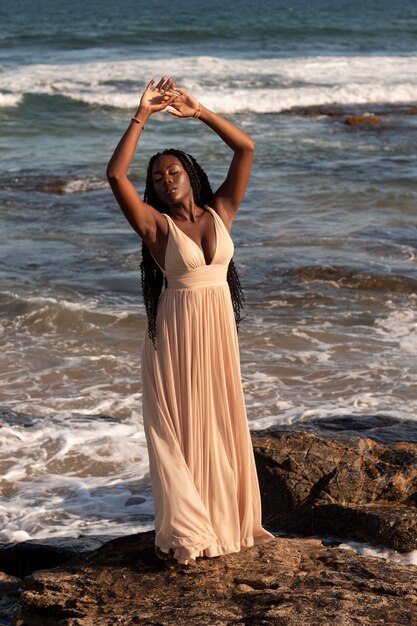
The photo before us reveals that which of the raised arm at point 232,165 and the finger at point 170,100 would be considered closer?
the finger at point 170,100

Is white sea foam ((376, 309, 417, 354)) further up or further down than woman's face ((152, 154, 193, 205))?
further down

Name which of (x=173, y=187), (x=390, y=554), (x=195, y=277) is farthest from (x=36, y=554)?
(x=173, y=187)

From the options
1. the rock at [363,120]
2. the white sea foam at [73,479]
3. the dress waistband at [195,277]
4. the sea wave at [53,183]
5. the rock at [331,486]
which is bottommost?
the white sea foam at [73,479]

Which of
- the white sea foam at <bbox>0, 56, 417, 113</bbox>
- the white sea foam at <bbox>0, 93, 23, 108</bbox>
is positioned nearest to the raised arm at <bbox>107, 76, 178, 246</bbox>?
the white sea foam at <bbox>0, 93, 23, 108</bbox>

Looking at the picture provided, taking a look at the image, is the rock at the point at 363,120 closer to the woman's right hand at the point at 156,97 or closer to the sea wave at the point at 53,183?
the sea wave at the point at 53,183

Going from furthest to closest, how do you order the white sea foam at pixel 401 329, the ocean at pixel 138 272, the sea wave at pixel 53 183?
the sea wave at pixel 53 183 < the white sea foam at pixel 401 329 < the ocean at pixel 138 272

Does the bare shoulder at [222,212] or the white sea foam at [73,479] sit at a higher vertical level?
the bare shoulder at [222,212]

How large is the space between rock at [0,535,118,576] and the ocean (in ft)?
1.92

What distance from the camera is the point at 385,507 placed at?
594 cm

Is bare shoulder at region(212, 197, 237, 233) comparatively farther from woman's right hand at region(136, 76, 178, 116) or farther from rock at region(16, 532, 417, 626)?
rock at region(16, 532, 417, 626)

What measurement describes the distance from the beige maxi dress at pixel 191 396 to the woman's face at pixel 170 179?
0.11 m

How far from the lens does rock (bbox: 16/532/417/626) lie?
4184mm

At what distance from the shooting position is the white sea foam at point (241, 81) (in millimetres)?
28719

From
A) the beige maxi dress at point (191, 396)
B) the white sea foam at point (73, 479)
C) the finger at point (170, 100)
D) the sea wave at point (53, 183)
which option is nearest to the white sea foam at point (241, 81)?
the sea wave at point (53, 183)
